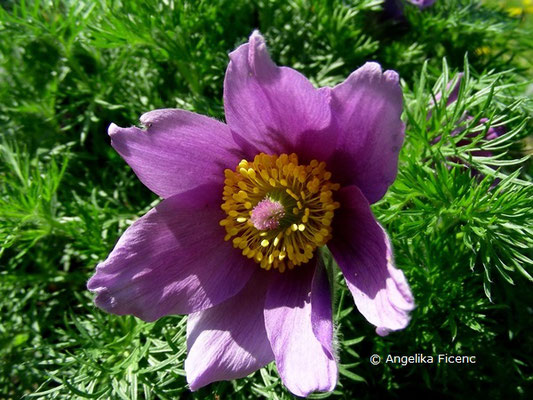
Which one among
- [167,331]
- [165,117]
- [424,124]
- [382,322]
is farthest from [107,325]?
[424,124]

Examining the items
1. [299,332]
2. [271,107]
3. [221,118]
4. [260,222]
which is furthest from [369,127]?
[221,118]

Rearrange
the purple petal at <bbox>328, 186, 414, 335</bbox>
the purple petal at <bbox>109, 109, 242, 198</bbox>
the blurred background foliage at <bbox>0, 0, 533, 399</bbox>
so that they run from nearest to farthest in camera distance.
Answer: the purple petal at <bbox>328, 186, 414, 335</bbox>
the purple petal at <bbox>109, 109, 242, 198</bbox>
the blurred background foliage at <bbox>0, 0, 533, 399</bbox>

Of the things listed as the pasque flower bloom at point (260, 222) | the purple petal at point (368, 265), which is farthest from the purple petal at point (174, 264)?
the purple petal at point (368, 265)

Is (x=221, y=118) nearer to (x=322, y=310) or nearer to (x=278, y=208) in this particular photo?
(x=278, y=208)

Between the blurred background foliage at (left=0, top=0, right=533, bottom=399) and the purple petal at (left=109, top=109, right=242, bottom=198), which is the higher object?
the purple petal at (left=109, top=109, right=242, bottom=198)

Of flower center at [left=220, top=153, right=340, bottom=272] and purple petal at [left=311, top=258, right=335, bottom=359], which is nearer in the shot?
purple petal at [left=311, top=258, right=335, bottom=359]

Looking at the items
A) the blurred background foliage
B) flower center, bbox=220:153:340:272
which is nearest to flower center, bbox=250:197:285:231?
flower center, bbox=220:153:340:272

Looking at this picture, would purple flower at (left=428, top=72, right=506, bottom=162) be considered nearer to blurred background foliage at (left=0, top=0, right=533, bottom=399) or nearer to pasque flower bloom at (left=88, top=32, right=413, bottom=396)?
blurred background foliage at (left=0, top=0, right=533, bottom=399)

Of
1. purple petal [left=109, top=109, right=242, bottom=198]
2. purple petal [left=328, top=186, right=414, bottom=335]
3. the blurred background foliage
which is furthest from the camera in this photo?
the blurred background foliage
